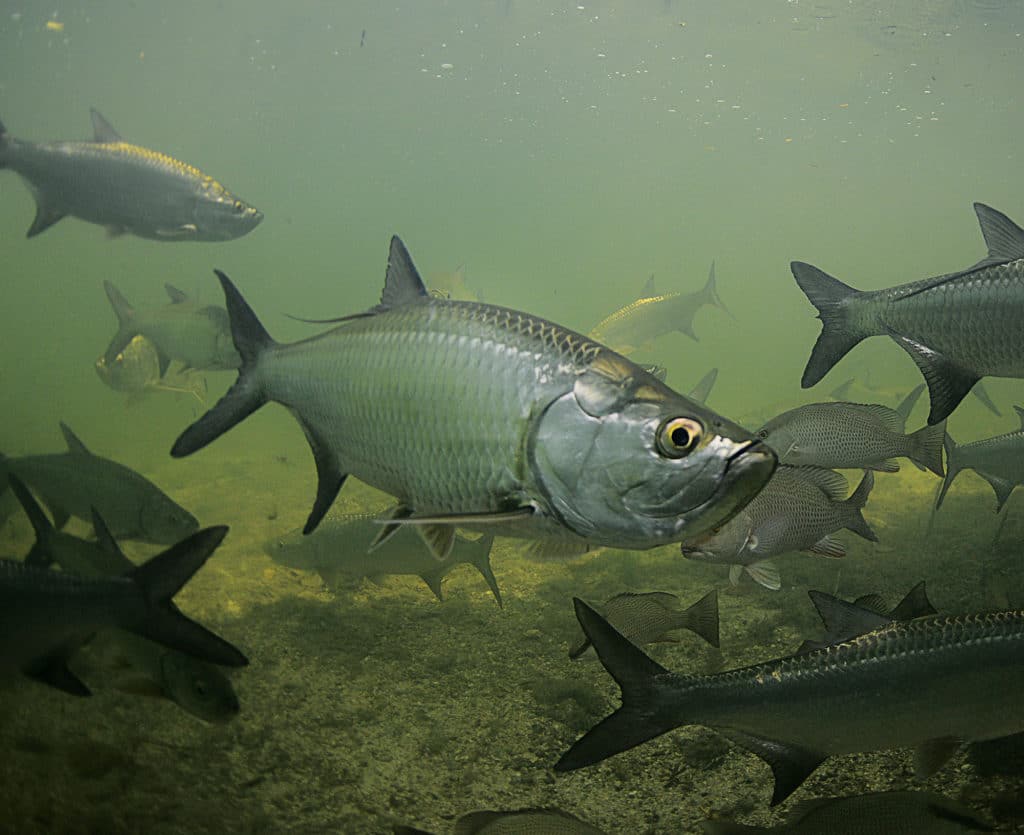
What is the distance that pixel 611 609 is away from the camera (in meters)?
3.16

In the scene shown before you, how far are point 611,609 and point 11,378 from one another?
4576cm

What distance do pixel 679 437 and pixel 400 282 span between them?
1.21 m

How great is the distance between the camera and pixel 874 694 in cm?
215

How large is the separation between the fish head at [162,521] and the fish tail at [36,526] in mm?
1805

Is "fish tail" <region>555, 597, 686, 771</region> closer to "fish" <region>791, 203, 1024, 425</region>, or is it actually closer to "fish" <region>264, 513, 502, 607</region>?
"fish" <region>791, 203, 1024, 425</region>

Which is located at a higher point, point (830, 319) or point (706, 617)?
point (830, 319)

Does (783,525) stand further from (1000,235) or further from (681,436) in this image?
(681,436)

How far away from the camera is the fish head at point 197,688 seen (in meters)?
2.25

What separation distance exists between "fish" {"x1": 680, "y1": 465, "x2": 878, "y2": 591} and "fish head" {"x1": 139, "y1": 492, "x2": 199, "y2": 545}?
113 inches

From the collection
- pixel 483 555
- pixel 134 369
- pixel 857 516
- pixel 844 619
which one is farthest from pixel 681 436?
pixel 134 369

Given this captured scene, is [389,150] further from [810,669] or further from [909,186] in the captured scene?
[810,669]

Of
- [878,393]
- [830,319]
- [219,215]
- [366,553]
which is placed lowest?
[366,553]

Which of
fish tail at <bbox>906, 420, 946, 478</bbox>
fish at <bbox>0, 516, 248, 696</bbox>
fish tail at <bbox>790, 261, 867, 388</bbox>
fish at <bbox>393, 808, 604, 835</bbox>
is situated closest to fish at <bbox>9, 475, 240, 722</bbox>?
fish at <bbox>0, 516, 248, 696</bbox>

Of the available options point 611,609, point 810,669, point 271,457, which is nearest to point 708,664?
point 611,609
